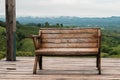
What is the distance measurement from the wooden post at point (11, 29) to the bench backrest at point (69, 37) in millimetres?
1061

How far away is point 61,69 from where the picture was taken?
7.47 m

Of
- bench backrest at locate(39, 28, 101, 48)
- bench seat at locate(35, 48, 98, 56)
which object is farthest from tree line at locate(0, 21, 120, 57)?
bench seat at locate(35, 48, 98, 56)

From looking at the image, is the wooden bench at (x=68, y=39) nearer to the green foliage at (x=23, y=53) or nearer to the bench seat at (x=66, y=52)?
the bench seat at (x=66, y=52)

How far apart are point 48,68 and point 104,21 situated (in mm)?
2152

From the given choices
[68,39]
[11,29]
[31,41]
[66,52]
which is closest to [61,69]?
[68,39]

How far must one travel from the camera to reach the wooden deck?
6.66 metres

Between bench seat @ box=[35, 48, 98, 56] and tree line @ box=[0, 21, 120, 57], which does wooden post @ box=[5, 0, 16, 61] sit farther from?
bench seat @ box=[35, 48, 98, 56]

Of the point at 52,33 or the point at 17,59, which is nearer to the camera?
the point at 52,33

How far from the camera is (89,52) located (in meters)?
6.87

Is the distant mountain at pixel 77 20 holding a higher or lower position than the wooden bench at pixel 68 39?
higher

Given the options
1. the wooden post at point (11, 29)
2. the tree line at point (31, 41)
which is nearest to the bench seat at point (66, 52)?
the wooden post at point (11, 29)

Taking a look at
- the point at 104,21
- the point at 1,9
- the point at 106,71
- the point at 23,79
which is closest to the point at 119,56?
the point at 104,21

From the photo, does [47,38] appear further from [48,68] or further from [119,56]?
[119,56]

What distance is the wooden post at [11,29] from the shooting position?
836 cm
